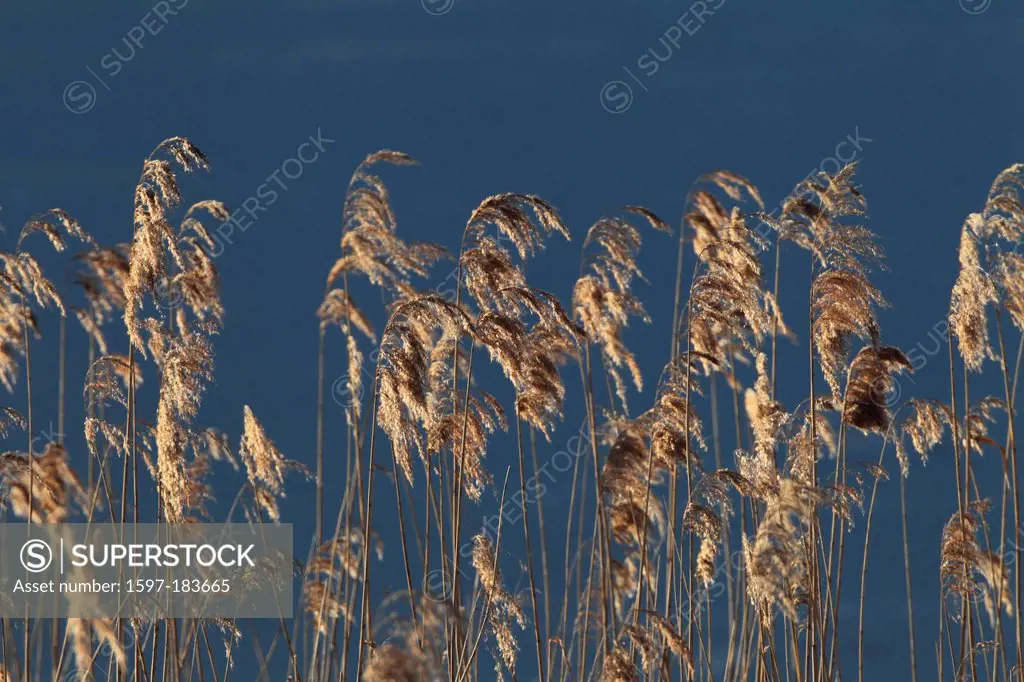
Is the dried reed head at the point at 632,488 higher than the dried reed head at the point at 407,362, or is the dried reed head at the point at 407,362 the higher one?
the dried reed head at the point at 407,362

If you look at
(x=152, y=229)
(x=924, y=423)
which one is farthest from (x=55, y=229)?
(x=924, y=423)

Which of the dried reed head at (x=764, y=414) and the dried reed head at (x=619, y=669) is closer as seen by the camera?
the dried reed head at (x=619, y=669)

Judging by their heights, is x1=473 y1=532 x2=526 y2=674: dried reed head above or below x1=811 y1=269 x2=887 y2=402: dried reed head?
below

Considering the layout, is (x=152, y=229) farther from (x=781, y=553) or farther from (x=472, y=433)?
(x=781, y=553)

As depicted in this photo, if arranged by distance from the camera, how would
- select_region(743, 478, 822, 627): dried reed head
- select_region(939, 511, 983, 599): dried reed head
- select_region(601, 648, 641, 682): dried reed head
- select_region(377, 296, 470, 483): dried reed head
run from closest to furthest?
select_region(601, 648, 641, 682): dried reed head
select_region(743, 478, 822, 627): dried reed head
select_region(377, 296, 470, 483): dried reed head
select_region(939, 511, 983, 599): dried reed head

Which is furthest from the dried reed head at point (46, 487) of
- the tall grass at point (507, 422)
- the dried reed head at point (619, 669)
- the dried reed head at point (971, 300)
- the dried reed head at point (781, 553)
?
the dried reed head at point (971, 300)

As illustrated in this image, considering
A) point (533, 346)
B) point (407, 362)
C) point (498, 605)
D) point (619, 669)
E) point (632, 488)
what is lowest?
point (619, 669)

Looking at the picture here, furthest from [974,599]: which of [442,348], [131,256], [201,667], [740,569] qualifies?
[131,256]

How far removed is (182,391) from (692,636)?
215cm

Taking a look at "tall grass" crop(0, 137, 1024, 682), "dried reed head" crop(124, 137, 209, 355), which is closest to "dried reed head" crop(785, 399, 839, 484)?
"tall grass" crop(0, 137, 1024, 682)

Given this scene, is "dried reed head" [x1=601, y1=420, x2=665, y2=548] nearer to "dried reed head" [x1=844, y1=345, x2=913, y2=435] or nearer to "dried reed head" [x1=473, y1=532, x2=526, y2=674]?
"dried reed head" [x1=473, y1=532, x2=526, y2=674]

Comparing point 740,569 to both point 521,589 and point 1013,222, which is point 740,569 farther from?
point 1013,222

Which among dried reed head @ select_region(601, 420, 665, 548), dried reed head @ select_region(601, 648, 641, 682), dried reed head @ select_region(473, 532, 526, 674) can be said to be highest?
dried reed head @ select_region(601, 420, 665, 548)

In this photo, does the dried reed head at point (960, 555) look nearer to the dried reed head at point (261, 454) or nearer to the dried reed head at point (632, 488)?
the dried reed head at point (632, 488)
